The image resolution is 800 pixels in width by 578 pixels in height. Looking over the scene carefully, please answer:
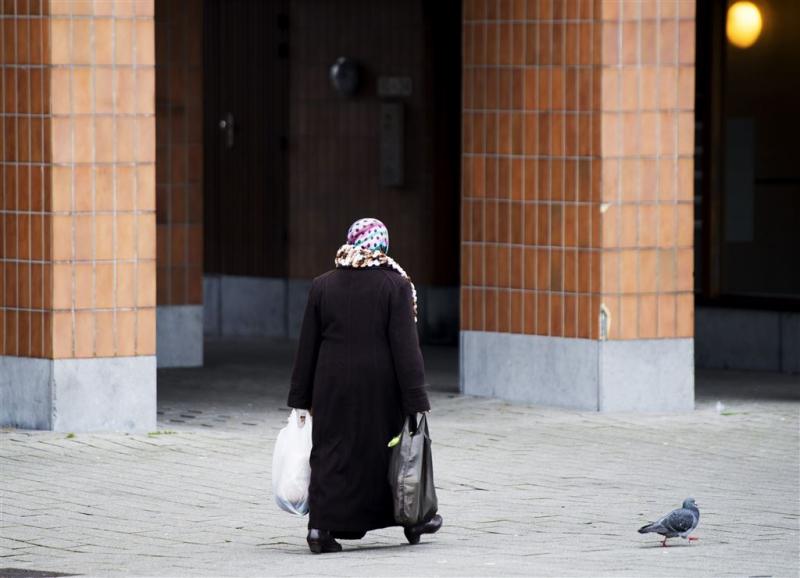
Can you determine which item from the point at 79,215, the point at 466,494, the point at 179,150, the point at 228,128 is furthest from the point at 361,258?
the point at 228,128

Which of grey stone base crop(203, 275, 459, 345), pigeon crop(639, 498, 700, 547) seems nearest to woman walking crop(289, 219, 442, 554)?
pigeon crop(639, 498, 700, 547)

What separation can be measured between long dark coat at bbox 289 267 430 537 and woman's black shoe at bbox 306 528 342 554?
0.15 ft

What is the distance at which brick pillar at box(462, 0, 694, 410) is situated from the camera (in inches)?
546

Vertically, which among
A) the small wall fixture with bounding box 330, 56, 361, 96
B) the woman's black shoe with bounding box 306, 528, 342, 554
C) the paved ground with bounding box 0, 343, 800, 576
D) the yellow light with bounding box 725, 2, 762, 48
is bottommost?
the paved ground with bounding box 0, 343, 800, 576

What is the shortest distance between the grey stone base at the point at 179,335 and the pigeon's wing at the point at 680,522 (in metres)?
9.08

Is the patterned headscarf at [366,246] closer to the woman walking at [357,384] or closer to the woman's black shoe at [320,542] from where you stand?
the woman walking at [357,384]

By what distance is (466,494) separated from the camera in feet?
34.3

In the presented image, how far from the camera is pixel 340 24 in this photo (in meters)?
19.9

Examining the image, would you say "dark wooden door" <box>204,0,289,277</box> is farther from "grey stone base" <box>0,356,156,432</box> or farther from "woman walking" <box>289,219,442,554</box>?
"woman walking" <box>289,219,442,554</box>

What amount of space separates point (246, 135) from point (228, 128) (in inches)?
11.0

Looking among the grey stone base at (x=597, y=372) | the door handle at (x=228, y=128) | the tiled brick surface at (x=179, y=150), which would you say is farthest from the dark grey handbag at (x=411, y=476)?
the door handle at (x=228, y=128)

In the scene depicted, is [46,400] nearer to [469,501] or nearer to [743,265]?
[469,501]

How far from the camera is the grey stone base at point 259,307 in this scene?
20.2 meters

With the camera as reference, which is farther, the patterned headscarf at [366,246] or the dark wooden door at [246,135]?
the dark wooden door at [246,135]
